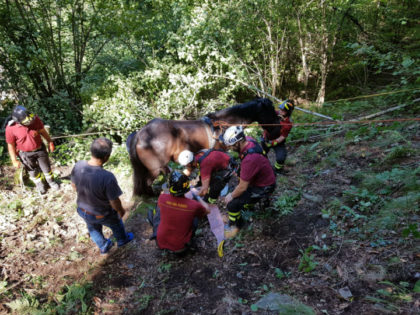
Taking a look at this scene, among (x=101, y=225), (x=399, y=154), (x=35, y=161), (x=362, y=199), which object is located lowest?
(x=101, y=225)

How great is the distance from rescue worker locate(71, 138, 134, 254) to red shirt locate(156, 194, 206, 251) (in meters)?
0.57

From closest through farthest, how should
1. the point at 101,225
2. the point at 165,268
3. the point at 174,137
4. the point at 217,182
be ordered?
1. the point at 165,268
2. the point at 101,225
3. the point at 217,182
4. the point at 174,137

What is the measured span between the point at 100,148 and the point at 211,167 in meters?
1.62

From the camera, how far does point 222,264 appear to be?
3090 mm

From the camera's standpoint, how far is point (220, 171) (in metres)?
4.00

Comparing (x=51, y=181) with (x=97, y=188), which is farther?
(x=51, y=181)

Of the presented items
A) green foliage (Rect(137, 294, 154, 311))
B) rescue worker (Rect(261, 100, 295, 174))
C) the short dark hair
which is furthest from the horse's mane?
green foliage (Rect(137, 294, 154, 311))

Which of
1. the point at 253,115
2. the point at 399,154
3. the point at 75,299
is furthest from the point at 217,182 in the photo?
the point at 399,154

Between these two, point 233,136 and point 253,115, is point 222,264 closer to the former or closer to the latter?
point 233,136

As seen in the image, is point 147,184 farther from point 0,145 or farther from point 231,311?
point 0,145

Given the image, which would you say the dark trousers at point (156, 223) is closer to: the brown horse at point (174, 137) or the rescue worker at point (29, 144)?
the brown horse at point (174, 137)

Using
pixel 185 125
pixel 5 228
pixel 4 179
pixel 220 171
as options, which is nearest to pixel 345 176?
pixel 220 171

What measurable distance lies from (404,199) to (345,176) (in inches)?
52.4

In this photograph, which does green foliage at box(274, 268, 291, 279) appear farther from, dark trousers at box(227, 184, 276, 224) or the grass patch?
the grass patch
